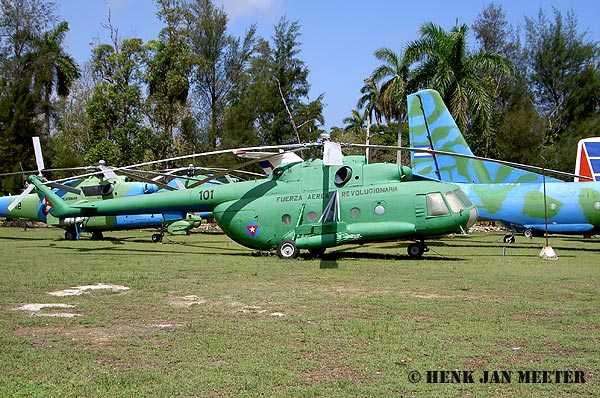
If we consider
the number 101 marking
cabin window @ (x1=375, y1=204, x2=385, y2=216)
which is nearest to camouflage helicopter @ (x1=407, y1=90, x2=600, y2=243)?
cabin window @ (x1=375, y1=204, x2=385, y2=216)

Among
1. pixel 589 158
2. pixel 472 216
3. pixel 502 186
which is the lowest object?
pixel 472 216

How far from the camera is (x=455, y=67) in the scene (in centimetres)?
3341

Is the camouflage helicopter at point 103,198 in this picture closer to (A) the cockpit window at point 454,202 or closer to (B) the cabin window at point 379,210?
(B) the cabin window at point 379,210

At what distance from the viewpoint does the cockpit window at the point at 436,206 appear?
53.0ft

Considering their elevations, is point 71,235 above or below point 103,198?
below

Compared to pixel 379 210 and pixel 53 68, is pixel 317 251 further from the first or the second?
pixel 53 68

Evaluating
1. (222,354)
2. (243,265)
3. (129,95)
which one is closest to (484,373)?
(222,354)

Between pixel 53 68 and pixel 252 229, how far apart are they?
121 ft

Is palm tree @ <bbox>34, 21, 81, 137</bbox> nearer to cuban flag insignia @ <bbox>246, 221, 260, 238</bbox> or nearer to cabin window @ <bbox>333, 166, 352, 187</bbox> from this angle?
cuban flag insignia @ <bbox>246, 221, 260, 238</bbox>

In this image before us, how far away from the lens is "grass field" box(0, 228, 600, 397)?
17.4 feet

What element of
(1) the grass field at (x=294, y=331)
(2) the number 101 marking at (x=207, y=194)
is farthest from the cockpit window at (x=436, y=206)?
(2) the number 101 marking at (x=207, y=194)

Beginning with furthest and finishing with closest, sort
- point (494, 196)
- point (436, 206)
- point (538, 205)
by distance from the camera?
1. point (494, 196)
2. point (538, 205)
3. point (436, 206)

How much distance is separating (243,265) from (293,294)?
493 centimetres

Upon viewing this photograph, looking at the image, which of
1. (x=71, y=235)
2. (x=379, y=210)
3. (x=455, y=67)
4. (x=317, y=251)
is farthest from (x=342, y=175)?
(x=455, y=67)
